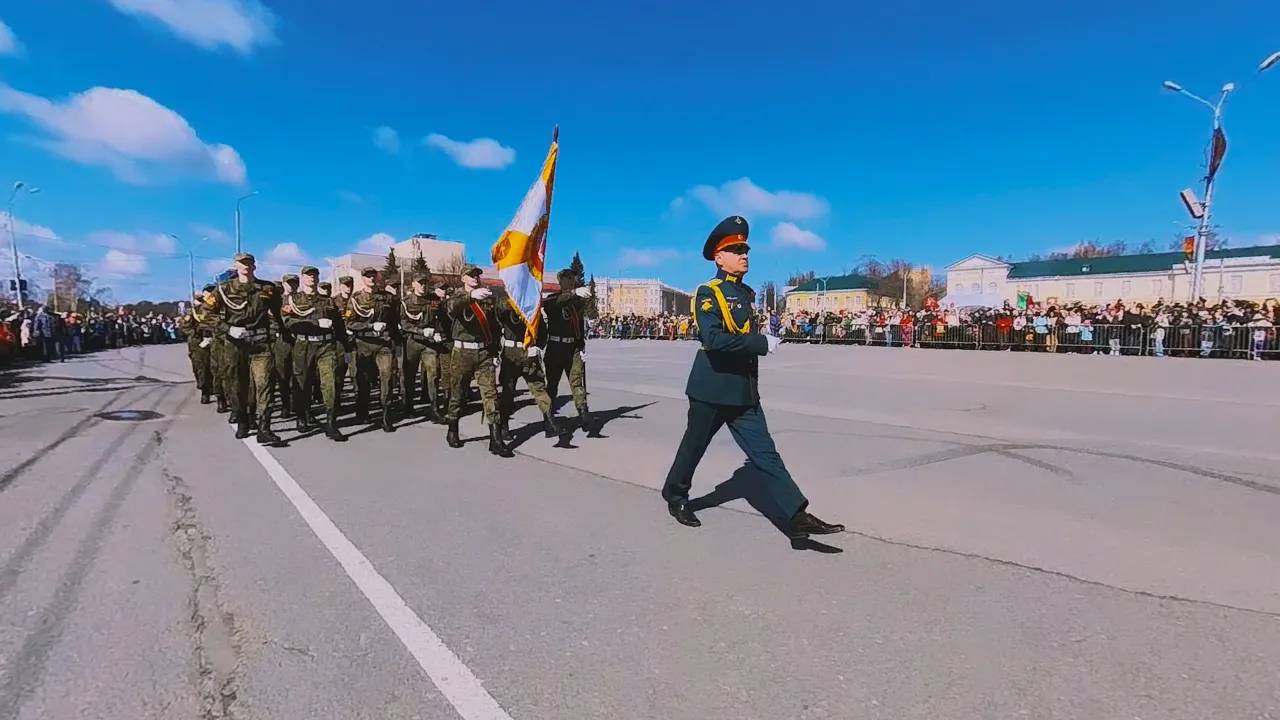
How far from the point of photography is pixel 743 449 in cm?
454

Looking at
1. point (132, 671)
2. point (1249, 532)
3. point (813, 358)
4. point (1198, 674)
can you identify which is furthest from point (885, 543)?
point (813, 358)

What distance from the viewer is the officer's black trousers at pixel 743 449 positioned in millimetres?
4340

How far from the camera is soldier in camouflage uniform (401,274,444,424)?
9125mm

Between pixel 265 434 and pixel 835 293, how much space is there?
124m

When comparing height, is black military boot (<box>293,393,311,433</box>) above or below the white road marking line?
above

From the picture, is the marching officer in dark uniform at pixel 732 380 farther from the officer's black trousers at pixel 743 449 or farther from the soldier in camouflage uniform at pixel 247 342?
the soldier in camouflage uniform at pixel 247 342

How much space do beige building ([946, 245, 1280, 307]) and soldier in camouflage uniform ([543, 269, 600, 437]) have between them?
70.9 m

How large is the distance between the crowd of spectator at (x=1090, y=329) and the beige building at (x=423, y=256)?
78.1 m

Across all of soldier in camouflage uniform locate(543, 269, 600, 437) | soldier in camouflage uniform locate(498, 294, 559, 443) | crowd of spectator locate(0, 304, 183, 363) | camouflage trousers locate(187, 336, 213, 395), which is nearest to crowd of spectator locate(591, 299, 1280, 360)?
soldier in camouflage uniform locate(543, 269, 600, 437)

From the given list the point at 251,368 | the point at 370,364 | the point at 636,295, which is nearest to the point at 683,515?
the point at 251,368

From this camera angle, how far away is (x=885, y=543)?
4406 millimetres

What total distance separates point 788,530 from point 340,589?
8.29 feet

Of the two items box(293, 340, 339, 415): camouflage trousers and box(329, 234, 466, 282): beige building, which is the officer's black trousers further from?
box(329, 234, 466, 282): beige building

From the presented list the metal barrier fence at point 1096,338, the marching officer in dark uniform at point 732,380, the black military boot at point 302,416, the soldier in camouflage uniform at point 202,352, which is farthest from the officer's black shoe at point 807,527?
the metal barrier fence at point 1096,338
